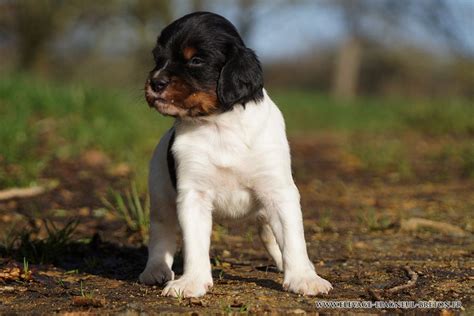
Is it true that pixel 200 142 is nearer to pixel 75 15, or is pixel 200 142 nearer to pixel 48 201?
pixel 48 201

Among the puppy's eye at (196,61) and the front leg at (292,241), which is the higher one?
the puppy's eye at (196,61)

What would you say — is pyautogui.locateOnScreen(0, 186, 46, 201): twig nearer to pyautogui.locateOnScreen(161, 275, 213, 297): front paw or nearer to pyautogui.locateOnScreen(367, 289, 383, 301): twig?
pyautogui.locateOnScreen(161, 275, 213, 297): front paw

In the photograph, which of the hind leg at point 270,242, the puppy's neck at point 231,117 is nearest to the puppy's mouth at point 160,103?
the puppy's neck at point 231,117

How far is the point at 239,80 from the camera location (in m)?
3.39

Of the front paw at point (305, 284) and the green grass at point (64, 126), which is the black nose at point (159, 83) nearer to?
the front paw at point (305, 284)

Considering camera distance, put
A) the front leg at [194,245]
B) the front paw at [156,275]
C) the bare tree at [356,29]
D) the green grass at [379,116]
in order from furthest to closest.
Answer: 1. the bare tree at [356,29]
2. the green grass at [379,116]
3. the front paw at [156,275]
4. the front leg at [194,245]

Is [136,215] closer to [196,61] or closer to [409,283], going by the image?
[196,61]

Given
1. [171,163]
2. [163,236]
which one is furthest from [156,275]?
[171,163]

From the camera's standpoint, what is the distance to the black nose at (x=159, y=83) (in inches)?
126

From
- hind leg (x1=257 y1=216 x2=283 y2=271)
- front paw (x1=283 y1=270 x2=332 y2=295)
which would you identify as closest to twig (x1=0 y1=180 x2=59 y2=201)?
hind leg (x1=257 y1=216 x2=283 y2=271)

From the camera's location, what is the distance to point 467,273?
11.8ft

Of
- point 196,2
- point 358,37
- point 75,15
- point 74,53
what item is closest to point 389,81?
point 358,37

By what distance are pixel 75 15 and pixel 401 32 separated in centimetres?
1367

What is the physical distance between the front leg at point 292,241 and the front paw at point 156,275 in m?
0.61
